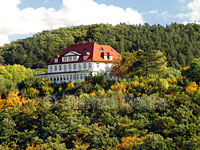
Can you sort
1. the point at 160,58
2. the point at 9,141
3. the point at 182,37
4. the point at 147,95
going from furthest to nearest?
the point at 182,37 < the point at 160,58 < the point at 147,95 < the point at 9,141

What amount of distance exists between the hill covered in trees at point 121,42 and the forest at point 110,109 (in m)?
23.6

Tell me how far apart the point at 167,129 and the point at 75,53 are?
81.6ft

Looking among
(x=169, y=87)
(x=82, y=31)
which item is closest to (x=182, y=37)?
(x=82, y=31)

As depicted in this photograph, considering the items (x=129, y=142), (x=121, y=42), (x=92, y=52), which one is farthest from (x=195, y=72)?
(x=121, y=42)

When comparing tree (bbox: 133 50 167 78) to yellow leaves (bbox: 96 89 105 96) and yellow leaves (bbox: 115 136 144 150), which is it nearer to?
yellow leaves (bbox: 96 89 105 96)

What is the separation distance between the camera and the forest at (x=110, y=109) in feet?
139

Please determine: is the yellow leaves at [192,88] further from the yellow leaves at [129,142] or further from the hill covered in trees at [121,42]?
the hill covered in trees at [121,42]

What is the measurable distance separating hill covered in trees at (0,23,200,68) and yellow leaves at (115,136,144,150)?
123 ft

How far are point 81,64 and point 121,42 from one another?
29192 millimetres

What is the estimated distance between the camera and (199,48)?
86188mm

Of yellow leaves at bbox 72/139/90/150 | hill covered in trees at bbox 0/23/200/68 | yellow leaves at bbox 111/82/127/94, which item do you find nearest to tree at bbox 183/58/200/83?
yellow leaves at bbox 111/82/127/94

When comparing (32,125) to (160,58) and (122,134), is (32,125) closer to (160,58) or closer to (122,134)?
(122,134)

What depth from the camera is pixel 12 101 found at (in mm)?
53812

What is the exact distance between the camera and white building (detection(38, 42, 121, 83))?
5838 centimetres
